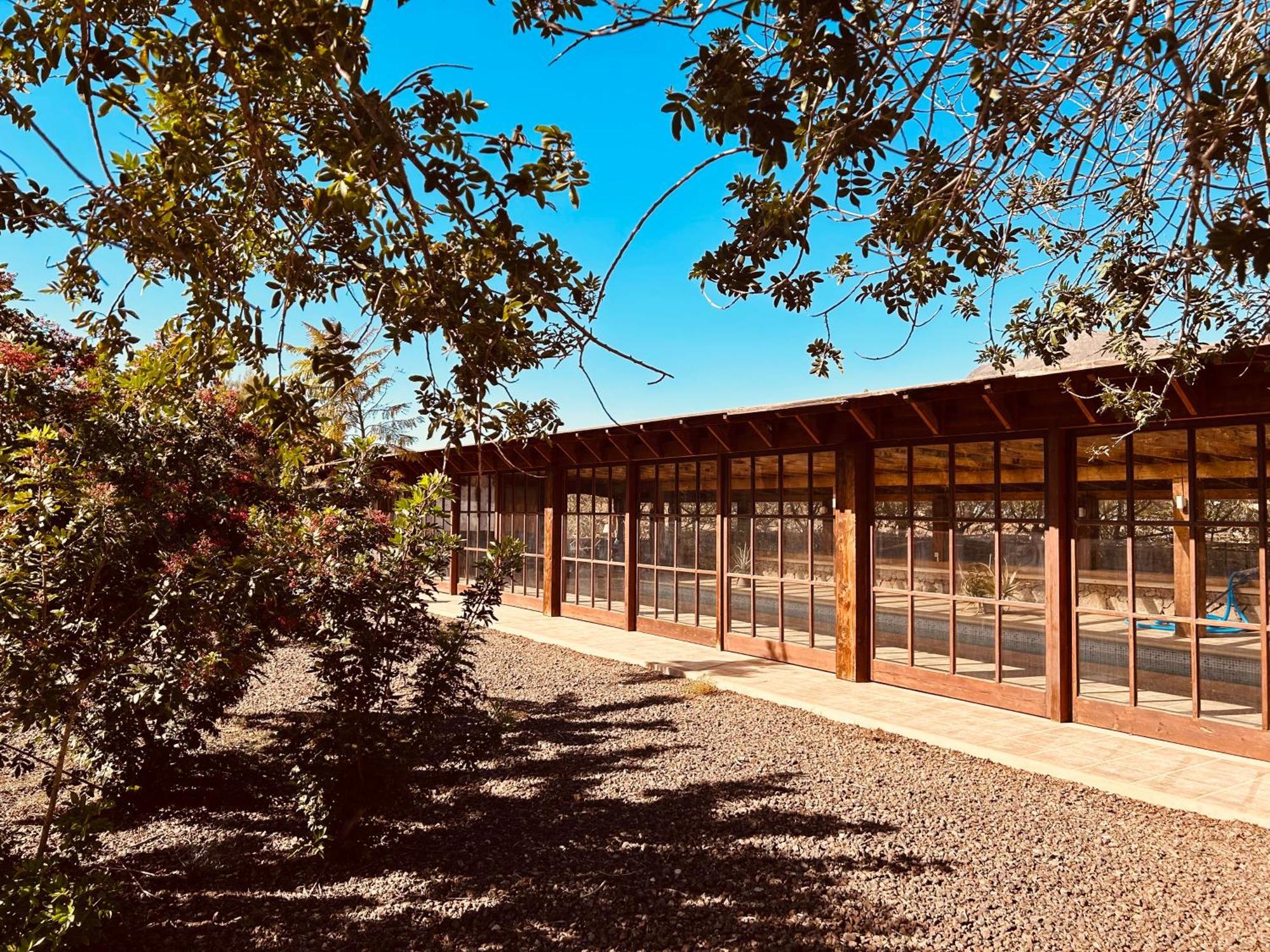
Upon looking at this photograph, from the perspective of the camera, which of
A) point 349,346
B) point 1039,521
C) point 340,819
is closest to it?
point 349,346

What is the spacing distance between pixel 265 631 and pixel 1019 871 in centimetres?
408

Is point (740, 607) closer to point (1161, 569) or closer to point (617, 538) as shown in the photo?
point (617, 538)

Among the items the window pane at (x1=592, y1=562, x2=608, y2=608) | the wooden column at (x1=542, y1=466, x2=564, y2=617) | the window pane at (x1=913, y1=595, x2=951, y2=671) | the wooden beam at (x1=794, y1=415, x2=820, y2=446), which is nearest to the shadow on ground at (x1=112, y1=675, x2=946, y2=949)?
the window pane at (x1=913, y1=595, x2=951, y2=671)

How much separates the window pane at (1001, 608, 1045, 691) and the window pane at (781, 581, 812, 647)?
7.57 feet

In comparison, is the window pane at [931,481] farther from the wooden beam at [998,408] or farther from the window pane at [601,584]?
the window pane at [601,584]

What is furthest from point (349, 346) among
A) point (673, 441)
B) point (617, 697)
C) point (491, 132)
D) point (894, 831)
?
point (673, 441)

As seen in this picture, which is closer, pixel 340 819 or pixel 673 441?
pixel 340 819

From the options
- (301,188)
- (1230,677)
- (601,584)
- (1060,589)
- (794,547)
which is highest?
(301,188)

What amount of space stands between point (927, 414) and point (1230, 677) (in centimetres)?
302

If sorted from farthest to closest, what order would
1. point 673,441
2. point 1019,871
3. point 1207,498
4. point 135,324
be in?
1. point 673,441
2. point 1207,498
3. point 1019,871
4. point 135,324

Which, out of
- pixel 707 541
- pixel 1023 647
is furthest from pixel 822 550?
pixel 1023 647

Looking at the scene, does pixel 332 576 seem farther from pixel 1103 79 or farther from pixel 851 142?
pixel 1103 79

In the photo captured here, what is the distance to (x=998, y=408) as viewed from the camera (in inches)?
265

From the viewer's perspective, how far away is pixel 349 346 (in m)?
2.41
